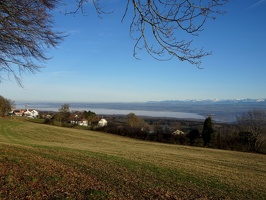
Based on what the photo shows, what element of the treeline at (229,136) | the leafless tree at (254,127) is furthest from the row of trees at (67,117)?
the leafless tree at (254,127)

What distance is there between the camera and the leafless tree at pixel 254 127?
46.5 m

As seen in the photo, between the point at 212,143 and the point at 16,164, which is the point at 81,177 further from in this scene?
the point at 212,143

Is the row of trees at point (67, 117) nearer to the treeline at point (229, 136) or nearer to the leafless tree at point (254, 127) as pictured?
the treeline at point (229, 136)

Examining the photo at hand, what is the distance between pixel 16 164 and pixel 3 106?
84921 mm

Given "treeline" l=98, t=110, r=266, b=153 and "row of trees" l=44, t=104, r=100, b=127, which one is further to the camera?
"row of trees" l=44, t=104, r=100, b=127

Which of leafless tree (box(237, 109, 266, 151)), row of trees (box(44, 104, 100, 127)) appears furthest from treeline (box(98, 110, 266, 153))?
row of trees (box(44, 104, 100, 127))

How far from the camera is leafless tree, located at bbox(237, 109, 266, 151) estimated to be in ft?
153

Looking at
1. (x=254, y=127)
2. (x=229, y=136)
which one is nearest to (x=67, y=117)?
(x=229, y=136)

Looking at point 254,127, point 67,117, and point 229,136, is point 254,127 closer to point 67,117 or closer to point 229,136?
point 229,136

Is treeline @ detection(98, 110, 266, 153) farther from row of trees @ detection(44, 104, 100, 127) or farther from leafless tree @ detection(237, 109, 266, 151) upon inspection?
row of trees @ detection(44, 104, 100, 127)

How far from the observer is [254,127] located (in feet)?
164

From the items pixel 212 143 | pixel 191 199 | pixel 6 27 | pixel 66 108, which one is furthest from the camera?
pixel 66 108

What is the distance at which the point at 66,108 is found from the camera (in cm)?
8456

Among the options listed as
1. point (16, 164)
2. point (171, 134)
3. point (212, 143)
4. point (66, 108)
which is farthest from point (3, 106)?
point (16, 164)
